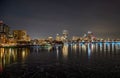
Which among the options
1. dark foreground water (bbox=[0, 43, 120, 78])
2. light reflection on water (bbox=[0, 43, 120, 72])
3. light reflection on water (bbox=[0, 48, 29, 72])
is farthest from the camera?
light reflection on water (bbox=[0, 43, 120, 72])

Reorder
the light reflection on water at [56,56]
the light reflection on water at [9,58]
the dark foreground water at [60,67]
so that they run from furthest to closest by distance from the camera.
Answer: the light reflection on water at [56,56] → the light reflection on water at [9,58] → the dark foreground water at [60,67]

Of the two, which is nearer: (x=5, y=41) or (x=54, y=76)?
(x=54, y=76)

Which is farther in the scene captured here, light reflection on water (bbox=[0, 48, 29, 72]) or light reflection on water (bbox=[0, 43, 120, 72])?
light reflection on water (bbox=[0, 43, 120, 72])

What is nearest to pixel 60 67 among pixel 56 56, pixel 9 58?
pixel 9 58

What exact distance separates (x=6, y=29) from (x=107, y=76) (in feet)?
562

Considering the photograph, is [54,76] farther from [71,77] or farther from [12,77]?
[12,77]

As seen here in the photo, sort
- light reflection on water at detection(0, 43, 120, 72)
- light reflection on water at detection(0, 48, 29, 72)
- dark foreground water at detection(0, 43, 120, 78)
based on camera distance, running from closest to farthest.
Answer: dark foreground water at detection(0, 43, 120, 78) → light reflection on water at detection(0, 48, 29, 72) → light reflection on water at detection(0, 43, 120, 72)

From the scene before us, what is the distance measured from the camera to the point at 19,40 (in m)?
199

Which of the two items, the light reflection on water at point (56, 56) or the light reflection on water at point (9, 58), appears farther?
the light reflection on water at point (56, 56)

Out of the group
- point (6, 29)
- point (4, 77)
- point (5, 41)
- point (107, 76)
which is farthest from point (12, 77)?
point (6, 29)

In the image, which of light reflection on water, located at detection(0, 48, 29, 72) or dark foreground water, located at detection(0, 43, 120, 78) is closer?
dark foreground water, located at detection(0, 43, 120, 78)

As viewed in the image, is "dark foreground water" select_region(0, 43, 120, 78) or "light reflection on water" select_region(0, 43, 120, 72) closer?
"dark foreground water" select_region(0, 43, 120, 78)

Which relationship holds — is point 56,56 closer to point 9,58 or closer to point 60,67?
point 9,58

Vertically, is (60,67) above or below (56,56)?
above
